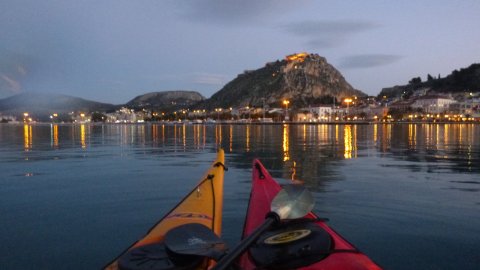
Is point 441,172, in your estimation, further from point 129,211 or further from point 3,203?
point 3,203

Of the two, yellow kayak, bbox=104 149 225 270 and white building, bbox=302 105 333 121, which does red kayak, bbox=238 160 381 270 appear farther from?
white building, bbox=302 105 333 121

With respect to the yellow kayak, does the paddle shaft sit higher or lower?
higher

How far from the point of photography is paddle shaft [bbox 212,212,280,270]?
3.25 metres

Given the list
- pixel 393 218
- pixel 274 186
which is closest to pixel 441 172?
pixel 393 218

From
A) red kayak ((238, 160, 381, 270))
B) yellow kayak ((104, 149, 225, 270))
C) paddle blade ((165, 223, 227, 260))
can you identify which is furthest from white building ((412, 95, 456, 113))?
paddle blade ((165, 223, 227, 260))

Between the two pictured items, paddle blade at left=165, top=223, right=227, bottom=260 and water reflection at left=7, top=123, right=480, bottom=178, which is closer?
paddle blade at left=165, top=223, right=227, bottom=260

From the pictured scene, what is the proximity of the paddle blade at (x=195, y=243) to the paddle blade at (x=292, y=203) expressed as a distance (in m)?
0.95

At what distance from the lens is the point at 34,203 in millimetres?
10086

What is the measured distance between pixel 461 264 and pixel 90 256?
18.2 ft

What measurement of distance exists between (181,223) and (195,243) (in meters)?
1.30

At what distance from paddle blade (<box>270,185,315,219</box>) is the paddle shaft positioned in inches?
13.8

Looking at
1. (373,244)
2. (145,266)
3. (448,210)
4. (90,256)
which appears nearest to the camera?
(145,266)

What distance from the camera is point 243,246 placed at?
3.59m

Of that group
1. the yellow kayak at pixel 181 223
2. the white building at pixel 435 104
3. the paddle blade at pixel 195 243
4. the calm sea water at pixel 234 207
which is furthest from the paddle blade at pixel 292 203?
the white building at pixel 435 104
